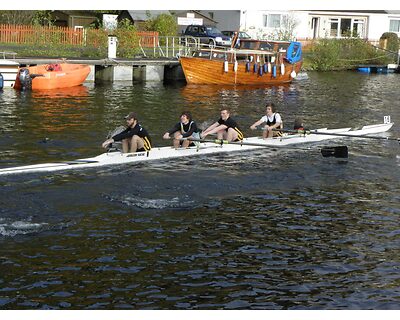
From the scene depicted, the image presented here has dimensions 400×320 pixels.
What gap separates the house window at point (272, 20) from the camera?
2783 inches

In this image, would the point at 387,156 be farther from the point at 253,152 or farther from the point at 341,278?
the point at 341,278

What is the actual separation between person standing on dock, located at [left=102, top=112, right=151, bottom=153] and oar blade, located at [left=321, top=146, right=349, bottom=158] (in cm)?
629

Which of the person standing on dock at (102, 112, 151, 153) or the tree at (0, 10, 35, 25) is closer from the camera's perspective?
the person standing on dock at (102, 112, 151, 153)

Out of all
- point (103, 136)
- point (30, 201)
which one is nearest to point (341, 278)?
point (30, 201)

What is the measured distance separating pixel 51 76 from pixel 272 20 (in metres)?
36.2

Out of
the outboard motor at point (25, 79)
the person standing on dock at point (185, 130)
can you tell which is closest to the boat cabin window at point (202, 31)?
the outboard motor at point (25, 79)

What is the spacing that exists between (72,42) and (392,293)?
44336 millimetres

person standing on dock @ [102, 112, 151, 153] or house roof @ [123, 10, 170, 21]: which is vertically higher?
house roof @ [123, 10, 170, 21]

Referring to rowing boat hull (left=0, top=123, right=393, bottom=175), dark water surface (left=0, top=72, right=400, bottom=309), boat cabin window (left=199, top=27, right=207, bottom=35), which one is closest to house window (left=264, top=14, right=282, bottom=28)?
boat cabin window (left=199, top=27, right=207, bottom=35)

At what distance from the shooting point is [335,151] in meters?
24.1

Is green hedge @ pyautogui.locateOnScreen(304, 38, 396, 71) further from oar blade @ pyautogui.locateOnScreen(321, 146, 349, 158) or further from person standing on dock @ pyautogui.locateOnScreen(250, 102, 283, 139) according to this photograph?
oar blade @ pyautogui.locateOnScreen(321, 146, 349, 158)

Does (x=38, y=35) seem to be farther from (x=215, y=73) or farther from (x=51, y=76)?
(x=215, y=73)

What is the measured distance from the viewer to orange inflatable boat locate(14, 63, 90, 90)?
128 ft

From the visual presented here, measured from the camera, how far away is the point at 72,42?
53656mm
